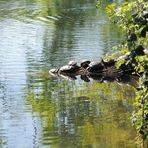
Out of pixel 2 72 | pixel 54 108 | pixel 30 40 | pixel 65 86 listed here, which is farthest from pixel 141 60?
pixel 30 40

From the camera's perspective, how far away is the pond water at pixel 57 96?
8.71 meters

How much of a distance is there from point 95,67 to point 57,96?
8.62ft

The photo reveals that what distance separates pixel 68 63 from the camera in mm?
14922

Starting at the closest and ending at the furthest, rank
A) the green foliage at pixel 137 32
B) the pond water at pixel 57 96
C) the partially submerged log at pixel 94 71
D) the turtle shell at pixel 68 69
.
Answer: the green foliage at pixel 137 32
the pond water at pixel 57 96
the partially submerged log at pixel 94 71
the turtle shell at pixel 68 69

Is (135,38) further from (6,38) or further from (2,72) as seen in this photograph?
(6,38)

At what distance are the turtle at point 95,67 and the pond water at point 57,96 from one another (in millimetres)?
777

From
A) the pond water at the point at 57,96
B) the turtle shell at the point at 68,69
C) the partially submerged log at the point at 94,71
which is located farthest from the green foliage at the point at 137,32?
the turtle shell at the point at 68,69

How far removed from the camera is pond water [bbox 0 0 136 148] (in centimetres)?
871

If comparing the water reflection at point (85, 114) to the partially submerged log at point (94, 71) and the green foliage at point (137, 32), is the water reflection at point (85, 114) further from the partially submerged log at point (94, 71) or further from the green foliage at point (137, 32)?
the green foliage at point (137, 32)

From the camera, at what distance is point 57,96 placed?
468 inches

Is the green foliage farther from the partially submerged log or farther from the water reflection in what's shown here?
the partially submerged log

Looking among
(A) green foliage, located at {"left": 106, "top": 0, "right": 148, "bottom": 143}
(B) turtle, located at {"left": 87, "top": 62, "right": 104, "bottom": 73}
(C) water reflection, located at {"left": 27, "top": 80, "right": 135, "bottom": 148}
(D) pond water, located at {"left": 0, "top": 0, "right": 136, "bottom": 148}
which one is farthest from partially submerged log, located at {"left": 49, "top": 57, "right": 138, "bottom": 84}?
(A) green foliage, located at {"left": 106, "top": 0, "right": 148, "bottom": 143}

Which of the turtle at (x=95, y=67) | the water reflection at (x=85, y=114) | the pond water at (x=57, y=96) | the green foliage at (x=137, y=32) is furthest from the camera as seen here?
the turtle at (x=95, y=67)

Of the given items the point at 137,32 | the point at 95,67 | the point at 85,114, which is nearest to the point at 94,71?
the point at 95,67
